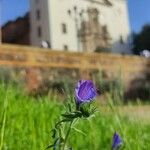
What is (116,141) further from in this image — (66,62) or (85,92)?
(66,62)

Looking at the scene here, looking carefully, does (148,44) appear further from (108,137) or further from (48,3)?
(108,137)

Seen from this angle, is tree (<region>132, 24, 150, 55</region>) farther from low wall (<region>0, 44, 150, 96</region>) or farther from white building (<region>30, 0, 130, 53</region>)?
low wall (<region>0, 44, 150, 96</region>)

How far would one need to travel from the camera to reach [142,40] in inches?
1863

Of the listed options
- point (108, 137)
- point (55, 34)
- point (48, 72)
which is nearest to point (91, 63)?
point (48, 72)

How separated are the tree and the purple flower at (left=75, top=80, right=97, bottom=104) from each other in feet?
151

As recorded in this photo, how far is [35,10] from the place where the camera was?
148 ft

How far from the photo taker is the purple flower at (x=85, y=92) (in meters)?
1.07

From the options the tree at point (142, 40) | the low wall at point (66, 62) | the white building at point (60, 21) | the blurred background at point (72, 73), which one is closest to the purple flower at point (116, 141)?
the blurred background at point (72, 73)

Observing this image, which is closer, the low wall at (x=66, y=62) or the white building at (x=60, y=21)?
the low wall at (x=66, y=62)

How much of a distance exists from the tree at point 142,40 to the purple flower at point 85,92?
46.1m

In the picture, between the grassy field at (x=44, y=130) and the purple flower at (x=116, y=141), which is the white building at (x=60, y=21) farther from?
the purple flower at (x=116, y=141)

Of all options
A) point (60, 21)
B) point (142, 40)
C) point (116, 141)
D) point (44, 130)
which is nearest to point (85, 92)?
point (116, 141)

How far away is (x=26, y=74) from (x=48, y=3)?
1292 inches

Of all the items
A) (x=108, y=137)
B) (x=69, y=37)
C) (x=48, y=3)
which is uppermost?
(x=48, y=3)
